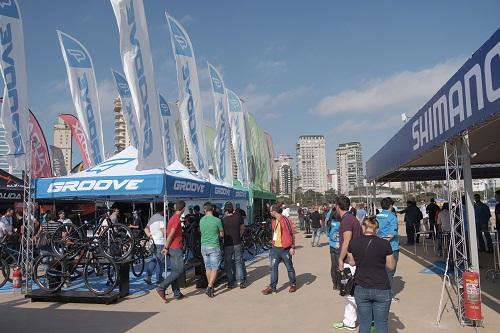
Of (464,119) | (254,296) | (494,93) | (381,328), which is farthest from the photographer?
(254,296)

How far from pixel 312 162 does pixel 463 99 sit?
411 ft

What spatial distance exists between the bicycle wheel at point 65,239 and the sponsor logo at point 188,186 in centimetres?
224

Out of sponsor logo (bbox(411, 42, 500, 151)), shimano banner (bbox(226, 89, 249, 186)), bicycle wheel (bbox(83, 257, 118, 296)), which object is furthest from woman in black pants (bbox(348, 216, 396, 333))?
shimano banner (bbox(226, 89, 249, 186))

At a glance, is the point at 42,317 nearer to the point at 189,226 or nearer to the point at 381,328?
the point at 189,226

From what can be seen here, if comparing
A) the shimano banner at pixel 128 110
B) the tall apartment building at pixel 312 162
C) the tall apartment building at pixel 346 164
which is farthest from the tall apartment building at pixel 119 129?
the shimano banner at pixel 128 110

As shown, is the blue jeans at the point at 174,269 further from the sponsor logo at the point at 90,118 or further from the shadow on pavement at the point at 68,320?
the sponsor logo at the point at 90,118

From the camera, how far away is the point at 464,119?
532cm

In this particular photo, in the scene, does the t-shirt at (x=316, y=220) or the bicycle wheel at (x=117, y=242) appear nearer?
the bicycle wheel at (x=117, y=242)

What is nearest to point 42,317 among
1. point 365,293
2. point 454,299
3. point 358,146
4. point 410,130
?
point 365,293

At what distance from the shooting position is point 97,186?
9.09 m

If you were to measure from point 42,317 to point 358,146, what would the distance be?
105 meters

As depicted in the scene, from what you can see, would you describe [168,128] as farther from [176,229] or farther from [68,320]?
[68,320]

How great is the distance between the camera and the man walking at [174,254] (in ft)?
24.4

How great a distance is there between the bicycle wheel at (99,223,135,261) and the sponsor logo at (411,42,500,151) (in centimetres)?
595
